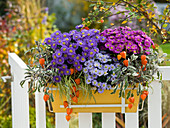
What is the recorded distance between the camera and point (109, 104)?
4.26 ft

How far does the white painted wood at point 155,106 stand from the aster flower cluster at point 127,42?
0.27m

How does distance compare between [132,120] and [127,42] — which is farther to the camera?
[132,120]

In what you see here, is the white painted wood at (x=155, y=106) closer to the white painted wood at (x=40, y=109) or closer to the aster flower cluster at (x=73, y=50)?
the aster flower cluster at (x=73, y=50)

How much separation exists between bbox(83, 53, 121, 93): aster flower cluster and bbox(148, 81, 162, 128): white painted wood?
330 mm

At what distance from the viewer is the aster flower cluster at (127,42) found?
4.08 feet

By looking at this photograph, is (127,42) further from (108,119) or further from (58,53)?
(108,119)

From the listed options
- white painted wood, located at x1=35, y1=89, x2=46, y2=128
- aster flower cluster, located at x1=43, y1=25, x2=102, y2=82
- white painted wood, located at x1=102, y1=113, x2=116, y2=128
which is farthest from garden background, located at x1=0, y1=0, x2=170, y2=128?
aster flower cluster, located at x1=43, y1=25, x2=102, y2=82

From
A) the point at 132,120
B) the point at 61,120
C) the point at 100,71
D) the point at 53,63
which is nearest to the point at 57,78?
the point at 53,63

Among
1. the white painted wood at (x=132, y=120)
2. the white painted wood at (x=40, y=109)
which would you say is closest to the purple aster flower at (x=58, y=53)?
the white painted wood at (x=40, y=109)

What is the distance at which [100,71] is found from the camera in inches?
48.1

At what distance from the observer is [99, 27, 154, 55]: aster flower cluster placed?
4.08 feet

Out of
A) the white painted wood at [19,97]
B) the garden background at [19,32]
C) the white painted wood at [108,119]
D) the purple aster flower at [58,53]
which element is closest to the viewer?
the purple aster flower at [58,53]

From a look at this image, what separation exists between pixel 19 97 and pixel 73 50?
61 cm

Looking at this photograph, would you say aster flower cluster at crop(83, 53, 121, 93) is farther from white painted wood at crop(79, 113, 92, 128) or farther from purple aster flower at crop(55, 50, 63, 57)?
white painted wood at crop(79, 113, 92, 128)
